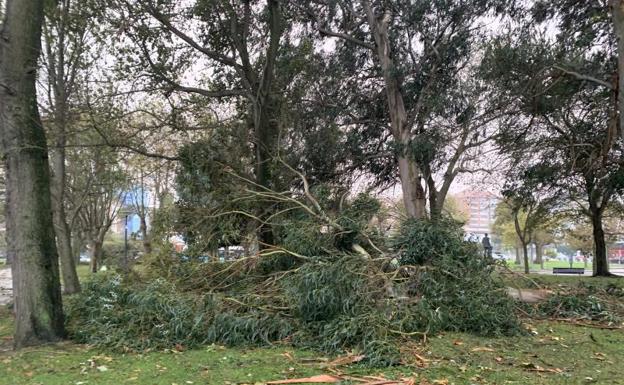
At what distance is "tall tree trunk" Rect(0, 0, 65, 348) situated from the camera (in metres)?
7.23

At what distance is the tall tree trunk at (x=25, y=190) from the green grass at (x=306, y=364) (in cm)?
48

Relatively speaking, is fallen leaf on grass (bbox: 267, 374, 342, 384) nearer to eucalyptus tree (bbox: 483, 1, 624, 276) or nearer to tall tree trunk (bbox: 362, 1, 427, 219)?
eucalyptus tree (bbox: 483, 1, 624, 276)

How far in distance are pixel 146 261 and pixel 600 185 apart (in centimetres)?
1400

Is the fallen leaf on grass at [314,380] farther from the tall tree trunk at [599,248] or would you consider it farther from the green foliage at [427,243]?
the tall tree trunk at [599,248]

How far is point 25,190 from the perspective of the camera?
7.29 m

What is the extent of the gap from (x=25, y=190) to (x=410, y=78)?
1113 cm

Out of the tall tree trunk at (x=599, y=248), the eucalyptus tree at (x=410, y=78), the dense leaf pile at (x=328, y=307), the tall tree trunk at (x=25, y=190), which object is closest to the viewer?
the dense leaf pile at (x=328, y=307)

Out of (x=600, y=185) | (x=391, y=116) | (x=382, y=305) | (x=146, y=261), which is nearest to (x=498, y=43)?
(x=391, y=116)

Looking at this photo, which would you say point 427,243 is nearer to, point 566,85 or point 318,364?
point 318,364

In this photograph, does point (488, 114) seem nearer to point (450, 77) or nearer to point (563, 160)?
point (450, 77)

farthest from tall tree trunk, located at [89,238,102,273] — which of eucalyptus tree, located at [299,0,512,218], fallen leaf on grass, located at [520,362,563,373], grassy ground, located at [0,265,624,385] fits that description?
fallen leaf on grass, located at [520,362,563,373]

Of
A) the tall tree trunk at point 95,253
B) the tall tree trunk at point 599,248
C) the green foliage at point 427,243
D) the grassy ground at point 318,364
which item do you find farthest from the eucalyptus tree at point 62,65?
the tall tree trunk at point 599,248

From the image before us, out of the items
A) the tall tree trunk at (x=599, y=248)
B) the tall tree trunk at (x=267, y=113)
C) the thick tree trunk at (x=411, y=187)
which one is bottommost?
the tall tree trunk at (x=599, y=248)

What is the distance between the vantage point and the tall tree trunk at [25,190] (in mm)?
7230
